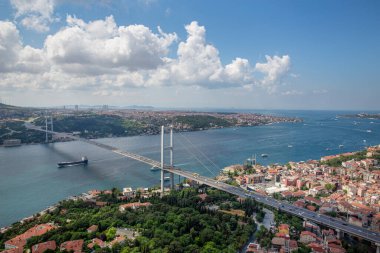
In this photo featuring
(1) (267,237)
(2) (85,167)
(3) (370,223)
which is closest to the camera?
(1) (267,237)

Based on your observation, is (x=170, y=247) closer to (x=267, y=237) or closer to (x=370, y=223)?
(x=267, y=237)

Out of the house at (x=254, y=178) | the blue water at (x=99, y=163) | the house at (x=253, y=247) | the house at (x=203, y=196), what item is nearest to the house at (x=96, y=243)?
the house at (x=253, y=247)

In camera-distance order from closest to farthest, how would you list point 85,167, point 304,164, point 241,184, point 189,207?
point 189,207 → point 241,184 → point 304,164 → point 85,167

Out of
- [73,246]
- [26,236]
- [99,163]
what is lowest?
[99,163]

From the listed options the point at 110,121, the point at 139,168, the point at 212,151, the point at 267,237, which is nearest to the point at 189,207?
the point at 267,237

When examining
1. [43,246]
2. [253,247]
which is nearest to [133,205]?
[43,246]

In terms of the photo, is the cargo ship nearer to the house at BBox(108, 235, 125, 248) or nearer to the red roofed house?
the red roofed house

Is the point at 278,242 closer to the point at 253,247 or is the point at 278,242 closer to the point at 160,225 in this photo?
the point at 253,247
